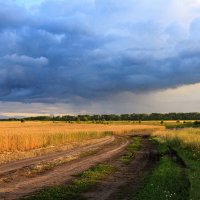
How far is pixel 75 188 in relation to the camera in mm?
16844

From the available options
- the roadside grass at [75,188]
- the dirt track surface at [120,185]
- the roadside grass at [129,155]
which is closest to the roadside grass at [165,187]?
the dirt track surface at [120,185]

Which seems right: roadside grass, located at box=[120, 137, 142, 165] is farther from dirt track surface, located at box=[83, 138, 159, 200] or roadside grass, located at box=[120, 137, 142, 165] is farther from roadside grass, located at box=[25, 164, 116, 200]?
roadside grass, located at box=[25, 164, 116, 200]

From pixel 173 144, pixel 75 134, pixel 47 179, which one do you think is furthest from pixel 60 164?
pixel 75 134

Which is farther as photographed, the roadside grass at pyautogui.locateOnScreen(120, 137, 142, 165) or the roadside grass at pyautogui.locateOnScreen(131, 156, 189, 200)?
the roadside grass at pyautogui.locateOnScreen(120, 137, 142, 165)

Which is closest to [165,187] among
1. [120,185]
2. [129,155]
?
[120,185]

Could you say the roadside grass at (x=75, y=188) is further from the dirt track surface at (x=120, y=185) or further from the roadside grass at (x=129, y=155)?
the roadside grass at (x=129, y=155)

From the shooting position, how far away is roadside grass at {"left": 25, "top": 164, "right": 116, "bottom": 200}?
1464 cm

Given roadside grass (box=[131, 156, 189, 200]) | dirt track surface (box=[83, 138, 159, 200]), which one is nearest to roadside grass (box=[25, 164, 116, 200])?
dirt track surface (box=[83, 138, 159, 200])

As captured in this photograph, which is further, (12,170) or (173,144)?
(173,144)

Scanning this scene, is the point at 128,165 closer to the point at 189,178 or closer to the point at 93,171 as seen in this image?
the point at 93,171

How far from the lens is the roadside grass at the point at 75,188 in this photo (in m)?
14.6

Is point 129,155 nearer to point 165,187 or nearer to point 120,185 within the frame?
point 120,185

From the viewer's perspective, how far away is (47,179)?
64.0 feet

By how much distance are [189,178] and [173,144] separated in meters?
28.7
